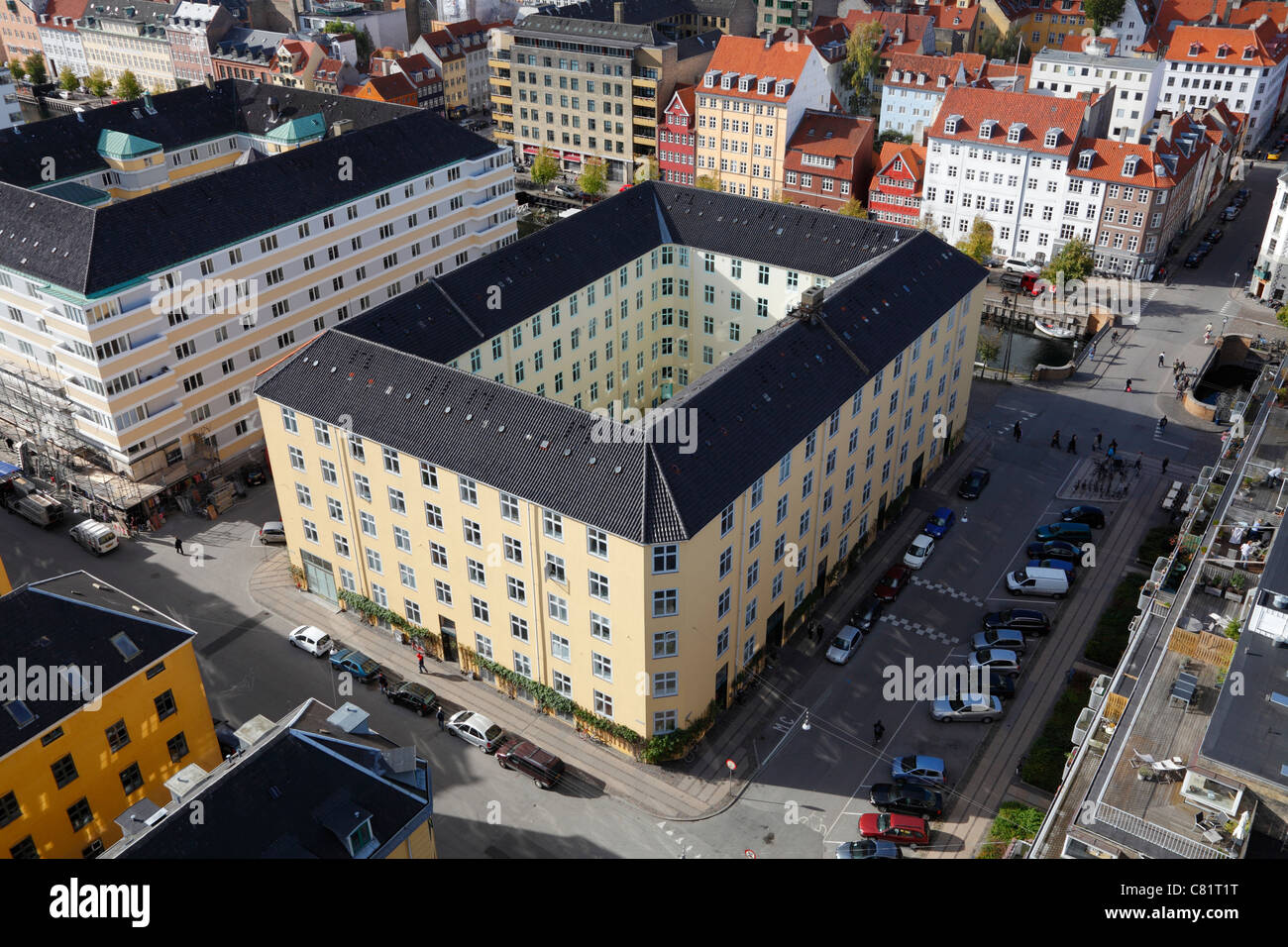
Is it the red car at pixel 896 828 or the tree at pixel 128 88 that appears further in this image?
the tree at pixel 128 88

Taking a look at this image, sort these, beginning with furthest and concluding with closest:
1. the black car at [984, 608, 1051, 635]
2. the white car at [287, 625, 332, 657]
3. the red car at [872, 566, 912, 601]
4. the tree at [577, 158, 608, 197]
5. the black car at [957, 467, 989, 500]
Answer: the tree at [577, 158, 608, 197] → the black car at [957, 467, 989, 500] → the red car at [872, 566, 912, 601] → the black car at [984, 608, 1051, 635] → the white car at [287, 625, 332, 657]

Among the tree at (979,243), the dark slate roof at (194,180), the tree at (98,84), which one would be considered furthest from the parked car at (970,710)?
the tree at (98,84)

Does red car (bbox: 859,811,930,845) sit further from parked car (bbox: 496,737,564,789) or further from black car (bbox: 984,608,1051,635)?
black car (bbox: 984,608,1051,635)

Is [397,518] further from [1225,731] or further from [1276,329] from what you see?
[1276,329]

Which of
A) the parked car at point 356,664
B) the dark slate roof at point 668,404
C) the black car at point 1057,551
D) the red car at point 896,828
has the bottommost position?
the red car at point 896,828

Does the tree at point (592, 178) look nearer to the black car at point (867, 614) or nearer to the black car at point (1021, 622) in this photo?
the black car at point (867, 614)

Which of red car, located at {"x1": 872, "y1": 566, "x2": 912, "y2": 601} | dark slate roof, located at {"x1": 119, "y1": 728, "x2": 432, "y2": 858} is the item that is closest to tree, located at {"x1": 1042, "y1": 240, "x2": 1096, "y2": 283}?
red car, located at {"x1": 872, "y1": 566, "x2": 912, "y2": 601}
